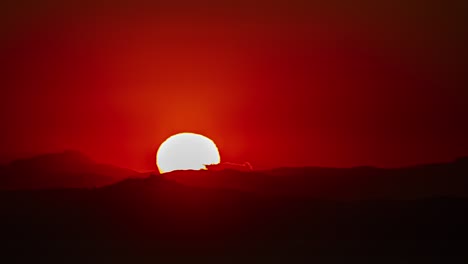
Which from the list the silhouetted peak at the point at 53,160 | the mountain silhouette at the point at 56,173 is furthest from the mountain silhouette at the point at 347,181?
the silhouetted peak at the point at 53,160

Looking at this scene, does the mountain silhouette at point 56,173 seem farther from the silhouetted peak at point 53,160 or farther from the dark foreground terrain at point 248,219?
the dark foreground terrain at point 248,219

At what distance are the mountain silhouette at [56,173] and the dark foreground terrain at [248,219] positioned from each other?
7796mm

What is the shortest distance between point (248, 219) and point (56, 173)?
36.1m

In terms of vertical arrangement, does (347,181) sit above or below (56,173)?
below

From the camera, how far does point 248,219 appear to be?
43.3 metres

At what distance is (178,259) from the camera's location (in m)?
34.5

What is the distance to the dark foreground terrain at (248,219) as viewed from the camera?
35.7m

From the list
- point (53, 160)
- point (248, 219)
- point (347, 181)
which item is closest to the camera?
point (248, 219)

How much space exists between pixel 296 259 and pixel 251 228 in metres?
Result: 7.07

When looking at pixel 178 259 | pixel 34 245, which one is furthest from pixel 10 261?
pixel 178 259

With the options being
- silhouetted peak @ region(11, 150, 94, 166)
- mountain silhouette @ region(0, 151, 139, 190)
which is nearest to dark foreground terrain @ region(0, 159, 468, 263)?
mountain silhouette @ region(0, 151, 139, 190)

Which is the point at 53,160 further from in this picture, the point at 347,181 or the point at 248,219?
the point at 248,219

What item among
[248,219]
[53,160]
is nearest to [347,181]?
[248,219]

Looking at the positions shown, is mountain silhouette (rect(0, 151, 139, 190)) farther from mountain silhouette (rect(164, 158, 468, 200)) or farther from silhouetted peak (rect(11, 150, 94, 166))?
mountain silhouette (rect(164, 158, 468, 200))
